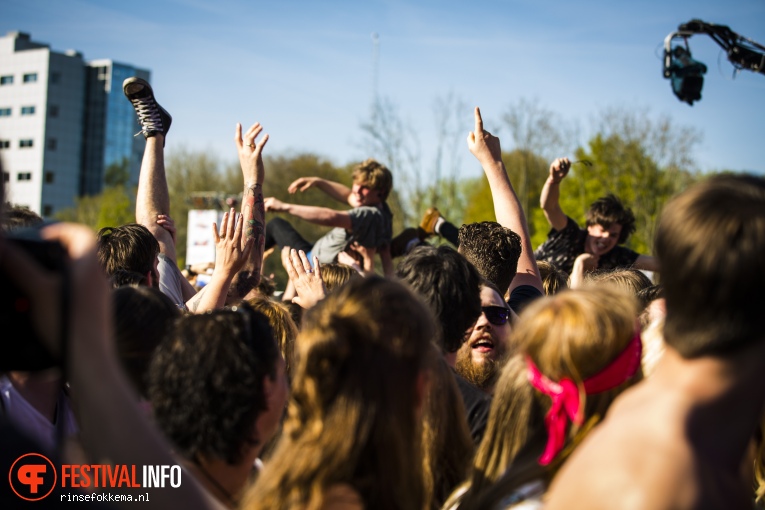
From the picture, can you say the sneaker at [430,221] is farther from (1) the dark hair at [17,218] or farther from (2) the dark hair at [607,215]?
(1) the dark hair at [17,218]

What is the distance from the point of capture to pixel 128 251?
3834 millimetres

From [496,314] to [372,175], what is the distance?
11.7ft

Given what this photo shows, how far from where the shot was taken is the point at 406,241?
7.85 metres

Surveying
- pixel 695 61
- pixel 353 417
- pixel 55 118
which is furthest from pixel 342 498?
pixel 55 118

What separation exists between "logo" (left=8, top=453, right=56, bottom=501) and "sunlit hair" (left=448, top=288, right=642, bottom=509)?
3.37 feet

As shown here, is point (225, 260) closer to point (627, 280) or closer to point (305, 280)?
point (305, 280)

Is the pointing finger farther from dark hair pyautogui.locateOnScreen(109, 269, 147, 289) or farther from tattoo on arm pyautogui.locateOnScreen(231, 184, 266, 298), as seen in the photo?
dark hair pyautogui.locateOnScreen(109, 269, 147, 289)

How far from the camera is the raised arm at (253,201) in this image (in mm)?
4562

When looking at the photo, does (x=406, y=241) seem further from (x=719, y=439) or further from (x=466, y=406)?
(x=719, y=439)

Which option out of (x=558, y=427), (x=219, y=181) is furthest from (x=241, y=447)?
(x=219, y=181)

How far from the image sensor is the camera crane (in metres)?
9.88

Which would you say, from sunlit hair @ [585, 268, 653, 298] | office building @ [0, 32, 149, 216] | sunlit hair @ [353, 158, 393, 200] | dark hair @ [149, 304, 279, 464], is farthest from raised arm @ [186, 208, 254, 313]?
office building @ [0, 32, 149, 216]

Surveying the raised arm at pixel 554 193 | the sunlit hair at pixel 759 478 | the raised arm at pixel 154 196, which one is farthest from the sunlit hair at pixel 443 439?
the raised arm at pixel 554 193

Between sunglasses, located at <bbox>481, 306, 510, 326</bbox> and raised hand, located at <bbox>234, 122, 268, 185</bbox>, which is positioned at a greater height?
raised hand, located at <bbox>234, 122, 268, 185</bbox>
